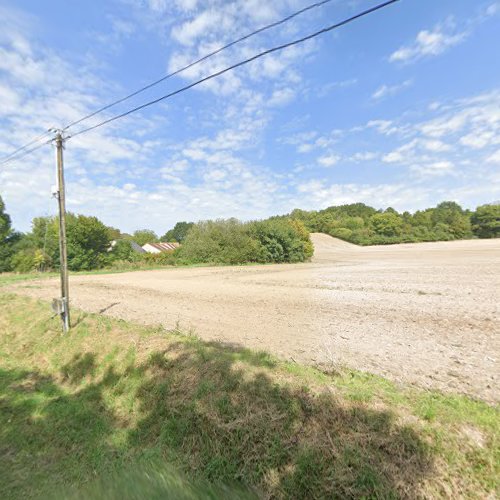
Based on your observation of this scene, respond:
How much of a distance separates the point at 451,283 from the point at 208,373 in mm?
14326

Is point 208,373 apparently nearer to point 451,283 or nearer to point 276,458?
point 276,458

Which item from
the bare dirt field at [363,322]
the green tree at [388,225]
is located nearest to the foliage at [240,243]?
the bare dirt field at [363,322]

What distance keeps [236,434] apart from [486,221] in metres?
96.7

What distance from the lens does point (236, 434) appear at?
377 centimetres

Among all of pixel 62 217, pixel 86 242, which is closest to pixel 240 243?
pixel 86 242

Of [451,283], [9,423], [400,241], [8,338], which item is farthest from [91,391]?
[400,241]

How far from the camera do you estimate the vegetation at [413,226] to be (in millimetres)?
77500

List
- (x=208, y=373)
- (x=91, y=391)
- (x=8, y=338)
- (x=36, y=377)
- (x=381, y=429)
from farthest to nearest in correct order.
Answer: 1. (x=8, y=338)
2. (x=36, y=377)
3. (x=91, y=391)
4. (x=208, y=373)
5. (x=381, y=429)

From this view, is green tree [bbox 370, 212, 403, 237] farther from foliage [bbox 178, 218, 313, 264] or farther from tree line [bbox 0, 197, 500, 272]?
foliage [bbox 178, 218, 313, 264]

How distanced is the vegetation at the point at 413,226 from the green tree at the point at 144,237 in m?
55.2

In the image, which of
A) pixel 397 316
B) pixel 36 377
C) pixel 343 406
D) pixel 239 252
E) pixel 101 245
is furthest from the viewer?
pixel 101 245

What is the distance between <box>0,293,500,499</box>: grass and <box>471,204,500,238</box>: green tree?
93470 mm

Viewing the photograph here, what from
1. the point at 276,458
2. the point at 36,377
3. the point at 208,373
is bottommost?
the point at 36,377

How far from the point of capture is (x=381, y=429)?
3.23 metres
